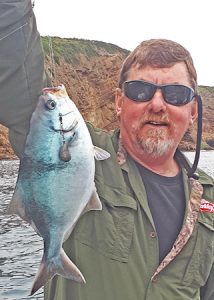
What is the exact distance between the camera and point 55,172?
287 centimetres

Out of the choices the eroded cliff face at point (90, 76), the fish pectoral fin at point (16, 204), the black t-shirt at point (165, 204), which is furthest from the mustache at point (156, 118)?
the eroded cliff face at point (90, 76)

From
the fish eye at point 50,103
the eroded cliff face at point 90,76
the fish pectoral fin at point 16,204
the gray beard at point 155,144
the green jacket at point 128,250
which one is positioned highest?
the fish eye at point 50,103

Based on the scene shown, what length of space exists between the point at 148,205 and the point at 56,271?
79 centimetres

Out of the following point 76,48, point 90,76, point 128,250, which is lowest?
point 90,76

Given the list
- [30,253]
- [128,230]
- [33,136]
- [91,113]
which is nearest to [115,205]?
[128,230]

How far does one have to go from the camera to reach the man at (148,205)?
3070 mm

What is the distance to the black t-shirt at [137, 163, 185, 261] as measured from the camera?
3297 millimetres

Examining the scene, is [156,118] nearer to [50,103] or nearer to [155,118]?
[155,118]

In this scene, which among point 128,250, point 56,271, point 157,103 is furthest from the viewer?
point 157,103

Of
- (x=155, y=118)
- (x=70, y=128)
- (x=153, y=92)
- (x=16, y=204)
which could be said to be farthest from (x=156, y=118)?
(x=16, y=204)

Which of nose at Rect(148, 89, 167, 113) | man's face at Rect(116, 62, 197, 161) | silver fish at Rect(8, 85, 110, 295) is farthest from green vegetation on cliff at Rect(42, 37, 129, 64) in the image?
silver fish at Rect(8, 85, 110, 295)

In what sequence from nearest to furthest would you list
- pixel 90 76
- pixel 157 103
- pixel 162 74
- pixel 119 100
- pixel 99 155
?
1. pixel 99 155
2. pixel 157 103
3. pixel 162 74
4. pixel 119 100
5. pixel 90 76

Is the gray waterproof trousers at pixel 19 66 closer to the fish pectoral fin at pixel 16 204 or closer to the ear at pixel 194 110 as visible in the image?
the fish pectoral fin at pixel 16 204

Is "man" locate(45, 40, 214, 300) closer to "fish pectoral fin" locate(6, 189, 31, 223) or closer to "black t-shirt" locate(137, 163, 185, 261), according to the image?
"black t-shirt" locate(137, 163, 185, 261)
